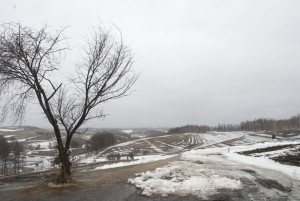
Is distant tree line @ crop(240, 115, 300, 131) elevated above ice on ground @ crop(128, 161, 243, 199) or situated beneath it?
elevated above

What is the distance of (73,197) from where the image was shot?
6.97m

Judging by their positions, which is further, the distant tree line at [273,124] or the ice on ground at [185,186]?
the distant tree line at [273,124]

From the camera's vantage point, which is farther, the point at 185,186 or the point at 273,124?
the point at 273,124

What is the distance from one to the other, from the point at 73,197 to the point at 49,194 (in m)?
1.07

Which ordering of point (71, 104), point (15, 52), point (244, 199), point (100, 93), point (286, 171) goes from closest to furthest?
1. point (244, 199)
2. point (15, 52)
3. point (100, 93)
4. point (71, 104)
5. point (286, 171)

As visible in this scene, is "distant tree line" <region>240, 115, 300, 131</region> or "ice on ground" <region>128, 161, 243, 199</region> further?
"distant tree line" <region>240, 115, 300, 131</region>

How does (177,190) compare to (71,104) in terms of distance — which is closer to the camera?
(177,190)

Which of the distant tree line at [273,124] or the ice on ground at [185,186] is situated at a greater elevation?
the distant tree line at [273,124]

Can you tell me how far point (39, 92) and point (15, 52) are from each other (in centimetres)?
178

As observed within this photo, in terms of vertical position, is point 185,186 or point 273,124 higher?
point 273,124

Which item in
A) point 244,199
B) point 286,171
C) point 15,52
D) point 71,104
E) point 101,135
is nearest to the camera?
point 244,199

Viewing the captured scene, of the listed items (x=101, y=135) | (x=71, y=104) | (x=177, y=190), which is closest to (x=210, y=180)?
(x=177, y=190)

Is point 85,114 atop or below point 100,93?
below

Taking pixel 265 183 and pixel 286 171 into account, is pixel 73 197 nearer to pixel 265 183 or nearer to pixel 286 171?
pixel 265 183
